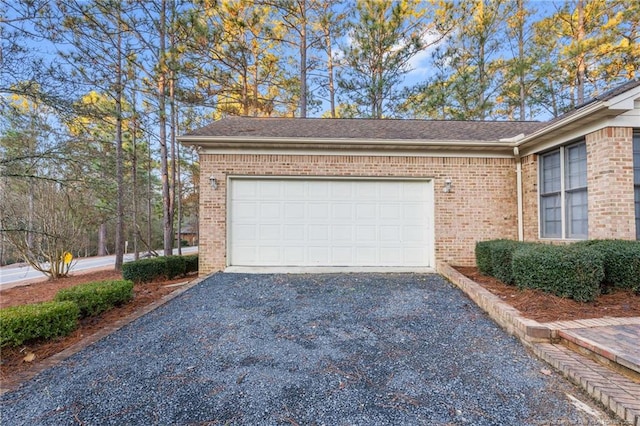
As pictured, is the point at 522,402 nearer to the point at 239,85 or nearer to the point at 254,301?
the point at 254,301

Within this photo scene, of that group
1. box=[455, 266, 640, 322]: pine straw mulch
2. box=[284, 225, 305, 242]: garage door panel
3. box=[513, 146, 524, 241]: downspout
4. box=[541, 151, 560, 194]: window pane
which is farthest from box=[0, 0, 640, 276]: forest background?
box=[541, 151, 560, 194]: window pane

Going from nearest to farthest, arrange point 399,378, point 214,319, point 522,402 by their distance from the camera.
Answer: point 522,402, point 399,378, point 214,319

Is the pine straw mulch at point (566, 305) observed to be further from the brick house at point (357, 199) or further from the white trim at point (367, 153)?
the white trim at point (367, 153)

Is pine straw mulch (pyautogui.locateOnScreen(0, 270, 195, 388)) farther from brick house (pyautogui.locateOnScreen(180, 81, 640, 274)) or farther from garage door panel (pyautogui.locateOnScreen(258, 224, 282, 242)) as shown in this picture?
garage door panel (pyautogui.locateOnScreen(258, 224, 282, 242))

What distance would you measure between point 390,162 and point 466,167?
1791 millimetres

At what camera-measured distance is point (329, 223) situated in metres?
6.62

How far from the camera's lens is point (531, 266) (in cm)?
414

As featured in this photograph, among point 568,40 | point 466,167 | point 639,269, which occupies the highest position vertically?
point 568,40

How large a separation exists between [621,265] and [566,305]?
4.08 ft

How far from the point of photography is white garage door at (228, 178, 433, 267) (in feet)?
21.6

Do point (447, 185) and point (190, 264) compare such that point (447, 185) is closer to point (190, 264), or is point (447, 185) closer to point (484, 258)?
point (484, 258)

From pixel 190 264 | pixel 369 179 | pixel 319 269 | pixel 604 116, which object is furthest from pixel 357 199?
pixel 190 264

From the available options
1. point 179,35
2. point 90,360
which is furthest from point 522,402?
point 179,35

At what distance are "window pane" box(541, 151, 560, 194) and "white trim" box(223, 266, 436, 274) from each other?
115 inches
